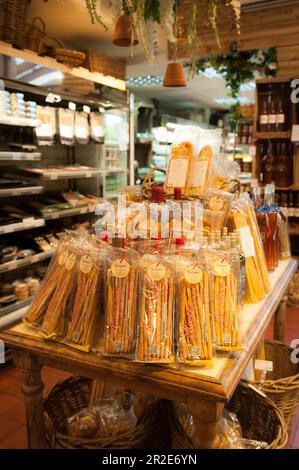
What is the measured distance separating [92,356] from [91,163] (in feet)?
11.0

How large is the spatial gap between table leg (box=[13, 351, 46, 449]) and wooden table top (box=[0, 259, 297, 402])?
0.04 meters

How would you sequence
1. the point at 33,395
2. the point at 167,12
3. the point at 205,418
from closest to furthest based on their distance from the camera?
the point at 205,418
the point at 33,395
the point at 167,12

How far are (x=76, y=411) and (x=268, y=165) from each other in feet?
11.7

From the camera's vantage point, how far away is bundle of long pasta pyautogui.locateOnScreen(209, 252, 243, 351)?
→ 1261mm

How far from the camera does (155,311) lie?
1.22 metres

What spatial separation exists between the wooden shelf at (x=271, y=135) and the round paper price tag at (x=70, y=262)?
11.4 ft

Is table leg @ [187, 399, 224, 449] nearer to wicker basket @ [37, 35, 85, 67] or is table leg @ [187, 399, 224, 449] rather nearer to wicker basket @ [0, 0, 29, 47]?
wicker basket @ [0, 0, 29, 47]

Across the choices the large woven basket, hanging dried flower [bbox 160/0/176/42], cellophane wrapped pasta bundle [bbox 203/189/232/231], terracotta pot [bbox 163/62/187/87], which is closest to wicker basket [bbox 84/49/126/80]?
terracotta pot [bbox 163/62/187/87]

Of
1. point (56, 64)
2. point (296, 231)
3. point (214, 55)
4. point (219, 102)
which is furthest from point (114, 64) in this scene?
point (219, 102)

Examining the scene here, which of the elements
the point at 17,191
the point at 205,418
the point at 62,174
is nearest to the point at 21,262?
the point at 17,191

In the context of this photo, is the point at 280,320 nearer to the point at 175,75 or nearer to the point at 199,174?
the point at 199,174

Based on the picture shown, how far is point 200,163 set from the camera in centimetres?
182

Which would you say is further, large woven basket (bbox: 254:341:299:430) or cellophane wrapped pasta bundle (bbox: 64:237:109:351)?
large woven basket (bbox: 254:341:299:430)

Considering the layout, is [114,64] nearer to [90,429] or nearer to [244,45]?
[244,45]
